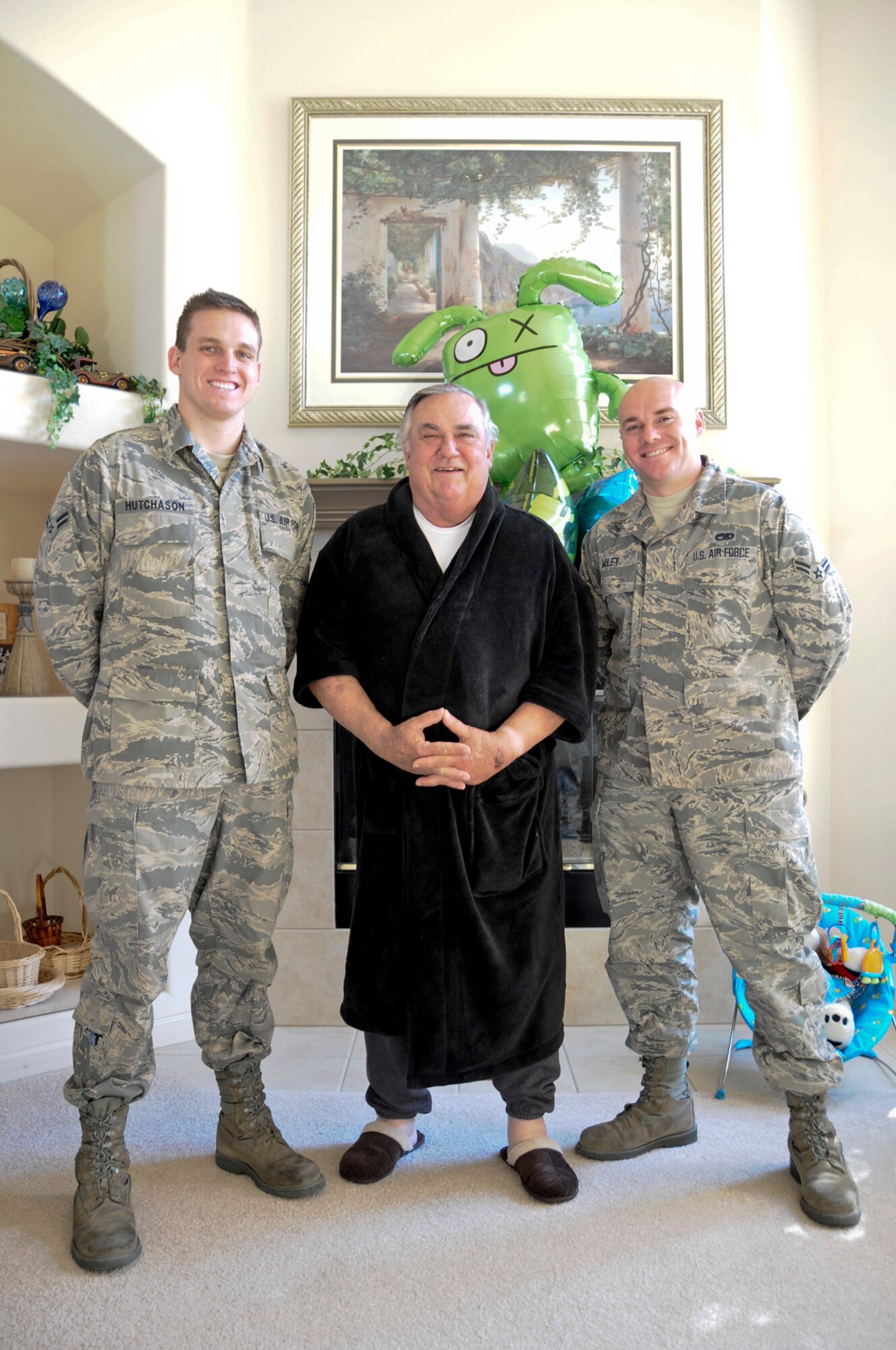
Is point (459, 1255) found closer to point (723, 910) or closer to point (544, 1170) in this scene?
point (544, 1170)

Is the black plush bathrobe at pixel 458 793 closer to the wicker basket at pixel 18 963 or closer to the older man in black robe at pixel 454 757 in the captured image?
the older man in black robe at pixel 454 757

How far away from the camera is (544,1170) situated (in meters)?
1.82

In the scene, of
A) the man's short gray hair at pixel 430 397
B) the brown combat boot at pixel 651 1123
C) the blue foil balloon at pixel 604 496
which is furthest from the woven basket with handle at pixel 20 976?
the blue foil balloon at pixel 604 496

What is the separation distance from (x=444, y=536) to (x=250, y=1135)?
124 centimetres

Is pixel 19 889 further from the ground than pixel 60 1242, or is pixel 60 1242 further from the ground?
pixel 19 889

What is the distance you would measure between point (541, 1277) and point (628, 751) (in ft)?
3.08

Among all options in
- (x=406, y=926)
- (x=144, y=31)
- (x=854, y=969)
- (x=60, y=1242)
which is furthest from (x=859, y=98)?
(x=60, y=1242)

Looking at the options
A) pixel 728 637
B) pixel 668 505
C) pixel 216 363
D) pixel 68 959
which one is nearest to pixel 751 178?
pixel 668 505

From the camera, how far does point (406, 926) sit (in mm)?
1786

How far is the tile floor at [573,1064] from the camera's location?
238 cm

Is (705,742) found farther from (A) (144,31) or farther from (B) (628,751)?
(A) (144,31)

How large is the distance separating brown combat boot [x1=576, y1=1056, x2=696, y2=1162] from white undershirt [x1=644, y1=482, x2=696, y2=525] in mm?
1112

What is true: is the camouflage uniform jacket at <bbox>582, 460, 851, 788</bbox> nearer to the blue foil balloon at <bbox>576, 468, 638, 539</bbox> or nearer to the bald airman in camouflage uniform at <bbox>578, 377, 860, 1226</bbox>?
the bald airman in camouflage uniform at <bbox>578, 377, 860, 1226</bbox>

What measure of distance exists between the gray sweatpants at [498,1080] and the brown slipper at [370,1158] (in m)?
0.06
